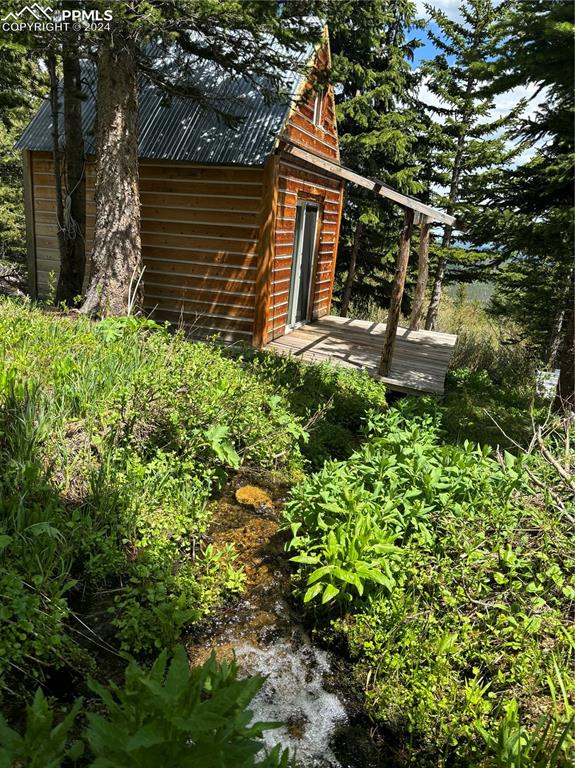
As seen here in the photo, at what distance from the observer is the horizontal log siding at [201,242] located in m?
8.44

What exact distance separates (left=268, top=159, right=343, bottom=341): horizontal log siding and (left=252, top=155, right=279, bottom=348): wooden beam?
32 cm

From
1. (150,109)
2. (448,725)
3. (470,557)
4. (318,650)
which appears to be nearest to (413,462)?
(470,557)

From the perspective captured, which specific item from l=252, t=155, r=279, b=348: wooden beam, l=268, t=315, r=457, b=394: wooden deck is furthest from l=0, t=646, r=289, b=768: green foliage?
l=252, t=155, r=279, b=348: wooden beam

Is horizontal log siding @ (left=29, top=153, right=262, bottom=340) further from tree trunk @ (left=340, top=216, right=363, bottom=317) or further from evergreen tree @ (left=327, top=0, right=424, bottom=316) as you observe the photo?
tree trunk @ (left=340, top=216, right=363, bottom=317)

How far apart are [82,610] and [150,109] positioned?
8871 millimetres

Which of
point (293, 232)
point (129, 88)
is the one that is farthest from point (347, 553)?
point (293, 232)

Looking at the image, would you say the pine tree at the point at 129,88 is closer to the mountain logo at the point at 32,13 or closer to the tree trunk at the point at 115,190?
the tree trunk at the point at 115,190

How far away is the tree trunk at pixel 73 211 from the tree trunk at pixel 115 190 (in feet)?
5.64

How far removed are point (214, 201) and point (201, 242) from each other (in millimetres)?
724

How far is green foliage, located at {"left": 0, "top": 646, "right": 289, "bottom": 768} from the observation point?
1431mm

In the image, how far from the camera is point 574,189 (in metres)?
5.86

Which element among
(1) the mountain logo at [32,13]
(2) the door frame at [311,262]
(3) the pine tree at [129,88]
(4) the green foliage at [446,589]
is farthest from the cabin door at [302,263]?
(4) the green foliage at [446,589]

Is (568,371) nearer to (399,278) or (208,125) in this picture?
(399,278)

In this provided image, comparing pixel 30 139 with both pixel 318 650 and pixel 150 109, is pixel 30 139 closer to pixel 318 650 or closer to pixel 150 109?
pixel 150 109
